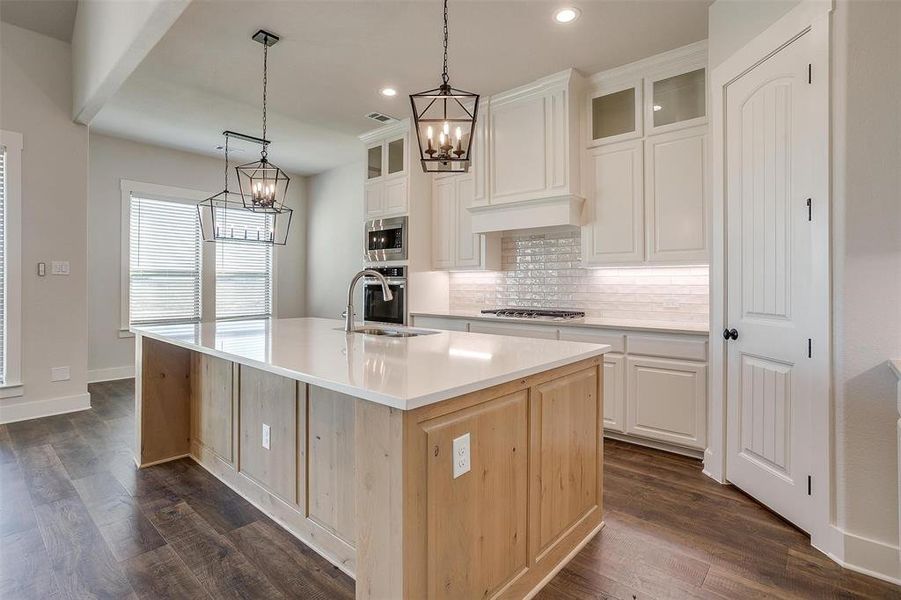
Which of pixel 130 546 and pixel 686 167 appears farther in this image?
pixel 686 167

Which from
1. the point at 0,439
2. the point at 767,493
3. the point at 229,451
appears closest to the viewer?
the point at 767,493

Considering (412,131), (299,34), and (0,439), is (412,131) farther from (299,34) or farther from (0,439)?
(0,439)

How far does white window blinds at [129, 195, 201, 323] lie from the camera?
554cm

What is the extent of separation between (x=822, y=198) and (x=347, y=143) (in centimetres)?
466

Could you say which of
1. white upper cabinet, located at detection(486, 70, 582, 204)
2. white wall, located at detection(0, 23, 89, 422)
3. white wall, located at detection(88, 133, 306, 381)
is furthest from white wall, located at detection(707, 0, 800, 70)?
white wall, located at detection(88, 133, 306, 381)

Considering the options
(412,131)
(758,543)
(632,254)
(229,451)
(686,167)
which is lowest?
(758,543)

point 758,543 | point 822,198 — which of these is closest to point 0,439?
point 758,543

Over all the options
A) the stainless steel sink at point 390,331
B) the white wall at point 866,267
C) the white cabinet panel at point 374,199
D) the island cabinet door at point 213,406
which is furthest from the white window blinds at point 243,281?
the white wall at point 866,267

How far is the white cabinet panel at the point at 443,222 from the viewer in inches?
181

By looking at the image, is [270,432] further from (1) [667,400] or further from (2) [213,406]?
(1) [667,400]

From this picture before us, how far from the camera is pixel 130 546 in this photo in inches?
77.5

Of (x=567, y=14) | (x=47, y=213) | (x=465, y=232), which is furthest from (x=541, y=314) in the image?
(x=47, y=213)

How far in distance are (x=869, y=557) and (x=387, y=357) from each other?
205cm

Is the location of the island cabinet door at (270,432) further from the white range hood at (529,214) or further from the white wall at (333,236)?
the white wall at (333,236)
